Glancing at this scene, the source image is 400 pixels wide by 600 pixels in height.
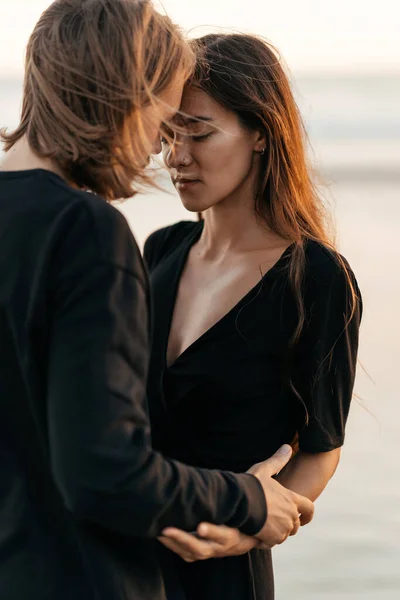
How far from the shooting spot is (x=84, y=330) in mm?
1425

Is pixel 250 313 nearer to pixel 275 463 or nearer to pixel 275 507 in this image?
pixel 275 463

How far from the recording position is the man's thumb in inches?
73.3

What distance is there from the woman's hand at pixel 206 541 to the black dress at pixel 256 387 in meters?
0.34

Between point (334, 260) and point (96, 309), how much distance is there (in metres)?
0.76

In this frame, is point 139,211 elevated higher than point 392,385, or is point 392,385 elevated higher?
point 392,385

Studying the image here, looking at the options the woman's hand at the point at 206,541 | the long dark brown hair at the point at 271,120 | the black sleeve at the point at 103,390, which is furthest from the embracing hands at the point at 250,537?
the long dark brown hair at the point at 271,120

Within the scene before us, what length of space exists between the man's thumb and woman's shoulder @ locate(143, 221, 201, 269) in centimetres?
57

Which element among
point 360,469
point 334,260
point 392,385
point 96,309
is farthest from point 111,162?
point 392,385

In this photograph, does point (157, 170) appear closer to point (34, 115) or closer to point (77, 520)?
point (34, 115)

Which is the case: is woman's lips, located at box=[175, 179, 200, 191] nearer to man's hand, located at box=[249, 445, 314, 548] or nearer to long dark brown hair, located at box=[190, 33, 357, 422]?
long dark brown hair, located at box=[190, 33, 357, 422]

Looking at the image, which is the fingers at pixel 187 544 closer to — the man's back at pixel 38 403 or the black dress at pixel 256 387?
the man's back at pixel 38 403

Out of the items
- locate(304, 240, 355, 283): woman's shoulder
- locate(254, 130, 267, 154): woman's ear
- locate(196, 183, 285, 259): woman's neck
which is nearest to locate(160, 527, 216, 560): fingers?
locate(304, 240, 355, 283): woman's shoulder

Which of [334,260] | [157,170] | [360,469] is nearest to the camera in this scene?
[157,170]

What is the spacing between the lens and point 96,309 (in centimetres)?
143
